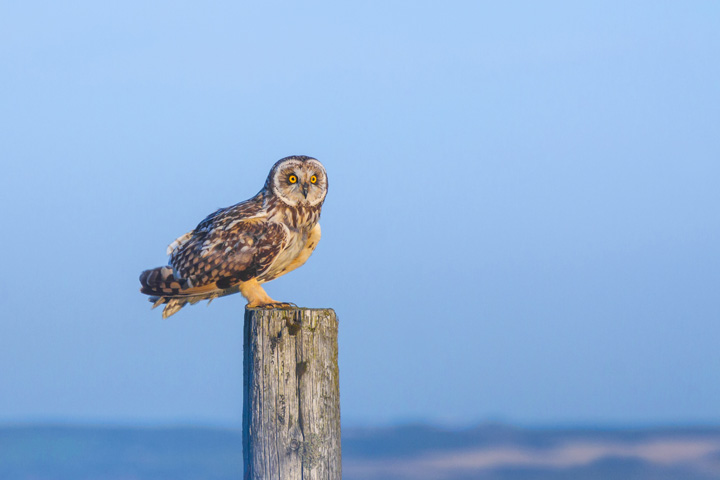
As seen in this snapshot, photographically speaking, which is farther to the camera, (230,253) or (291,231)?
(291,231)

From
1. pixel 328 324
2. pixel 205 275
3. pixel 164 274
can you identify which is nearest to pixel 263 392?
pixel 328 324

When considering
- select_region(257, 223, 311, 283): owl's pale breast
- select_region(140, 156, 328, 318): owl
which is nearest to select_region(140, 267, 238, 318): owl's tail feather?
select_region(140, 156, 328, 318): owl

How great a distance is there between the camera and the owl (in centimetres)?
561

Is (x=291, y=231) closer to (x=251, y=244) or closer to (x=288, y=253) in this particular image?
(x=288, y=253)

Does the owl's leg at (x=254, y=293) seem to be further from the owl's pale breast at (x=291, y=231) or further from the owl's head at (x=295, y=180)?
the owl's head at (x=295, y=180)

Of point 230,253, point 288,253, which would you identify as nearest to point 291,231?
point 288,253

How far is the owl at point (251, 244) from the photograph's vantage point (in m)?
5.61

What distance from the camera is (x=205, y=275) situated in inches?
221

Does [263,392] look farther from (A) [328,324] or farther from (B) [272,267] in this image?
(B) [272,267]

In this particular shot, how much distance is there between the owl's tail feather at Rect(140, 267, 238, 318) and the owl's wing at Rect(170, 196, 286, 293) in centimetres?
3

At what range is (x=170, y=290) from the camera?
582 centimetres

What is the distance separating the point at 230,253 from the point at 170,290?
2.14ft

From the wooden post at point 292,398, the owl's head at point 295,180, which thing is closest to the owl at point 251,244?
the owl's head at point 295,180

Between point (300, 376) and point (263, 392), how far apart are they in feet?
0.78
